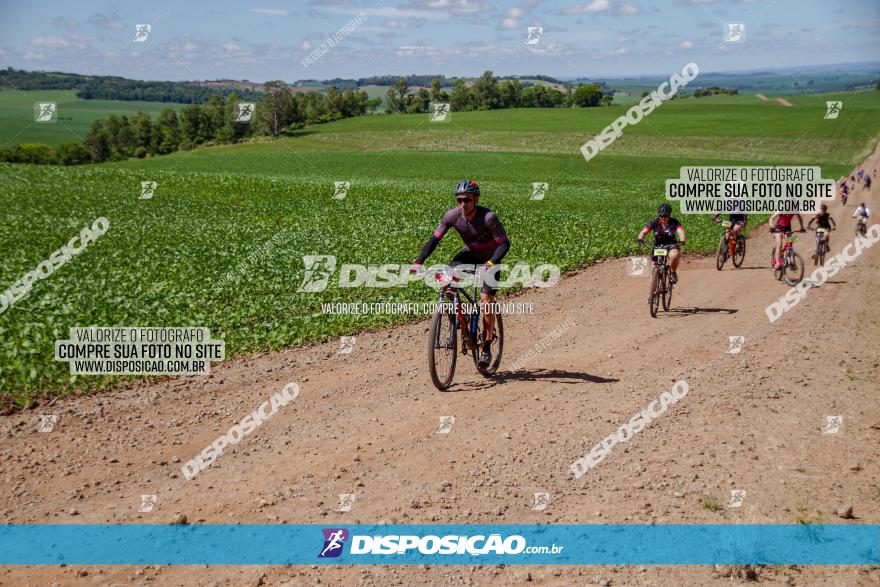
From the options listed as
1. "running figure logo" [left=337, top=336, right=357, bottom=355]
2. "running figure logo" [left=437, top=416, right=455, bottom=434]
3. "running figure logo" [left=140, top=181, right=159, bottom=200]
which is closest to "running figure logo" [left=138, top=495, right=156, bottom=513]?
"running figure logo" [left=437, top=416, right=455, bottom=434]

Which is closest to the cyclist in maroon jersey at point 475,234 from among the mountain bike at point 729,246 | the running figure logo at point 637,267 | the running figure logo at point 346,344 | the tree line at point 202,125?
the running figure logo at point 346,344

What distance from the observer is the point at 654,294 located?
15.0 metres

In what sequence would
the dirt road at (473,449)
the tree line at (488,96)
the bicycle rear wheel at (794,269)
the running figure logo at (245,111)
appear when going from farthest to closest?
the tree line at (488,96), the running figure logo at (245,111), the bicycle rear wheel at (794,269), the dirt road at (473,449)

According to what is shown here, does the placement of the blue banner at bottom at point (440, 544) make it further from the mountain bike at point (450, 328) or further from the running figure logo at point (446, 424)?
the mountain bike at point (450, 328)

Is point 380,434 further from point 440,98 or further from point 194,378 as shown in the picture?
point 440,98

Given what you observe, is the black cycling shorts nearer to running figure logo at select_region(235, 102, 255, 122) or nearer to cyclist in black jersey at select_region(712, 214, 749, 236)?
cyclist in black jersey at select_region(712, 214, 749, 236)

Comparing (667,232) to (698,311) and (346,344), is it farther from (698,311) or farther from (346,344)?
(346,344)

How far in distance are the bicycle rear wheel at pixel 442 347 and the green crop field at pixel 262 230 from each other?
12.6 feet

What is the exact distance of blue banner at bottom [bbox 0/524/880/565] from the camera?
18.3 ft

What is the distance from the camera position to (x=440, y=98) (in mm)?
143875

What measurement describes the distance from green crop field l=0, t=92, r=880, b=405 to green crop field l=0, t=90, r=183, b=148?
85.5 ft

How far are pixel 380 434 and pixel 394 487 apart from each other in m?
1.42

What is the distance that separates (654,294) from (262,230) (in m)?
15.9

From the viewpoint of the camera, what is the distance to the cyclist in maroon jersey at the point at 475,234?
9359 millimetres
